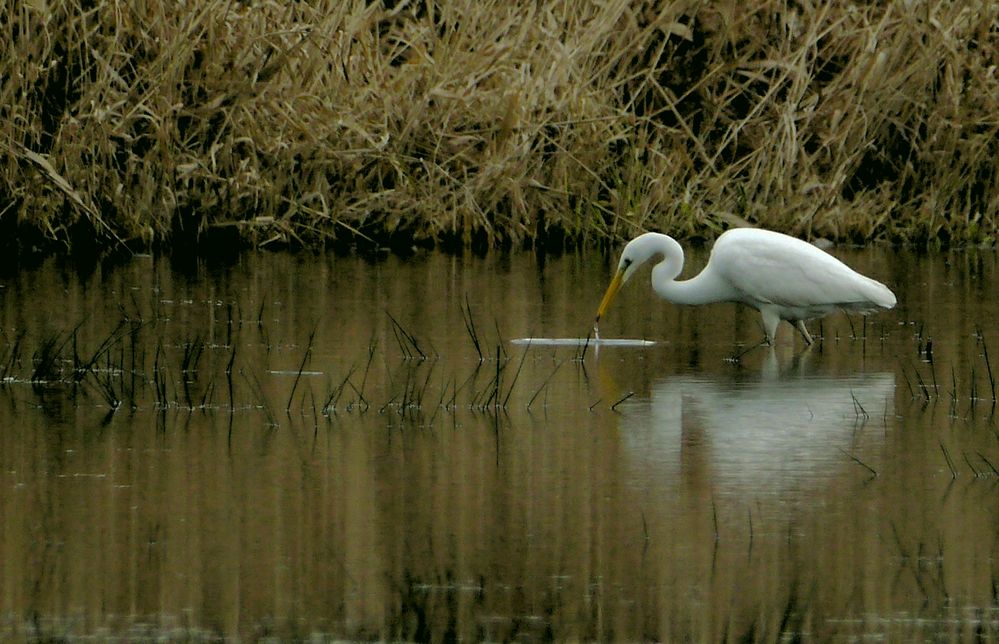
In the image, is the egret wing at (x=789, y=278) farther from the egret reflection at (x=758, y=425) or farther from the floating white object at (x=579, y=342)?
the egret reflection at (x=758, y=425)

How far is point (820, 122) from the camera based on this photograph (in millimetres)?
16297

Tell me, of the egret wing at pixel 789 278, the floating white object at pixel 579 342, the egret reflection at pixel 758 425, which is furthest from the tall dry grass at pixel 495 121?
the egret reflection at pixel 758 425

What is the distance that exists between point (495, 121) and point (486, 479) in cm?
939

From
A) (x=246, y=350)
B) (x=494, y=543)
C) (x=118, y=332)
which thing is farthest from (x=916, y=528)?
(x=118, y=332)

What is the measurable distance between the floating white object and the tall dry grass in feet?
15.4

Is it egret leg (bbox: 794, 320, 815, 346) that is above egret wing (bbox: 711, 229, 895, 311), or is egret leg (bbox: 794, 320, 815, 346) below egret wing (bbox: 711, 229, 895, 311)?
below

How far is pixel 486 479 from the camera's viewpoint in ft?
18.6

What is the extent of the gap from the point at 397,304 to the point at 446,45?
450 cm

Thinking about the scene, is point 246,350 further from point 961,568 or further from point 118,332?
point 961,568

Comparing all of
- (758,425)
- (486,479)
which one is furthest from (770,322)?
(486,479)

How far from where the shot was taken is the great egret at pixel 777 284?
9.57m

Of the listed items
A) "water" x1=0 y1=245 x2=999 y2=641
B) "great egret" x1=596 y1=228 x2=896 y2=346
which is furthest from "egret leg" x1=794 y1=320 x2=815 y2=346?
"water" x1=0 y1=245 x2=999 y2=641

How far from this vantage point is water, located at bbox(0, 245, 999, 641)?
13.8 feet

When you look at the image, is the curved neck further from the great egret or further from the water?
the water
